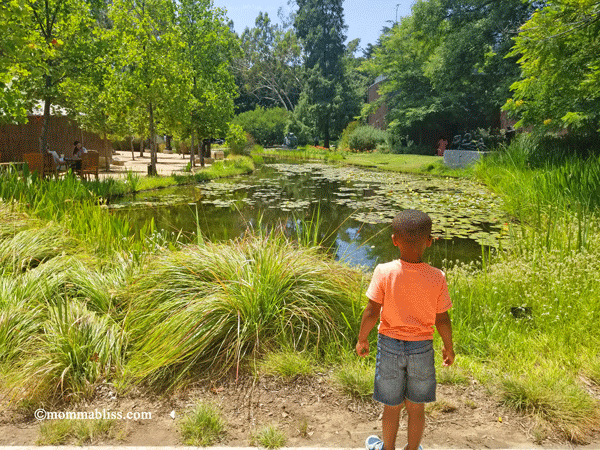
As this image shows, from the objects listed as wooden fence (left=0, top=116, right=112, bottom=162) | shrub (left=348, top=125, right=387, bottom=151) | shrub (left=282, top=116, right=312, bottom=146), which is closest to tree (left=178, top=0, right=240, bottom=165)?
wooden fence (left=0, top=116, right=112, bottom=162)

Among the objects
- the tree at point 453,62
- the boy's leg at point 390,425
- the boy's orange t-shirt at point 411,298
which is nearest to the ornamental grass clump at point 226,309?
the boy's leg at point 390,425

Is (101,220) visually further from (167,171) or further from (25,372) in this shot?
(167,171)

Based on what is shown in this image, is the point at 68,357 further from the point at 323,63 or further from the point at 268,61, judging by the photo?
the point at 268,61

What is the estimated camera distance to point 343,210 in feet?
38.9

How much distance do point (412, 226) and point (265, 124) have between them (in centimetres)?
4732

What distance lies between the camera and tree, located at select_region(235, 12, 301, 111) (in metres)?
54.8

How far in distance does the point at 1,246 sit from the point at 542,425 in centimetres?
523

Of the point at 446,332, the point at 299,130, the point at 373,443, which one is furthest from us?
the point at 299,130

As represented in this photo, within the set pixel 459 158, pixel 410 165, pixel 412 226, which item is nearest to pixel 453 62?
pixel 459 158

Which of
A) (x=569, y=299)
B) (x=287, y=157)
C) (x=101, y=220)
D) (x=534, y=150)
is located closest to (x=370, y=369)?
(x=569, y=299)

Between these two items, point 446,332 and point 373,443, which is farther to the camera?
point 373,443

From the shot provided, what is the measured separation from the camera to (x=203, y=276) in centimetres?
380

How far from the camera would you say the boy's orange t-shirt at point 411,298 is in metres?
2.18

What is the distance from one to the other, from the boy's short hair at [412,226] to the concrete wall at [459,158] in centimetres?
1946
